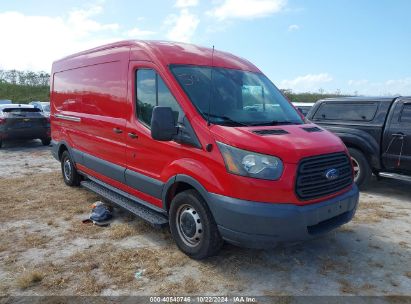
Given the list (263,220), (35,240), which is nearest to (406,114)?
(263,220)

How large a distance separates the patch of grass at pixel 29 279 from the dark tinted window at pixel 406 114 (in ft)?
21.5

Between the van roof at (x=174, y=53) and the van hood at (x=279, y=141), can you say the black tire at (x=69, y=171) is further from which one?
the van hood at (x=279, y=141)

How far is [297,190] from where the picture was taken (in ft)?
11.8

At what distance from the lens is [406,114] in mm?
6914

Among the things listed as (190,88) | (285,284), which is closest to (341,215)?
(285,284)

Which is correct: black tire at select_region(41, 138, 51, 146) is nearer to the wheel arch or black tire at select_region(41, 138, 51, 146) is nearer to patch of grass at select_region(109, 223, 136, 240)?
patch of grass at select_region(109, 223, 136, 240)

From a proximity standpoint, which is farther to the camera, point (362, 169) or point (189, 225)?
point (362, 169)

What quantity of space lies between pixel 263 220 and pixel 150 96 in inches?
85.5

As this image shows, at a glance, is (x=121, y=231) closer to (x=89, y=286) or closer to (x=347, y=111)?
(x=89, y=286)

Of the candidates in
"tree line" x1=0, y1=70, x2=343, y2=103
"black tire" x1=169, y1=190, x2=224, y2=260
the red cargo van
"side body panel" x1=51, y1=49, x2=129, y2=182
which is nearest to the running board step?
the red cargo van

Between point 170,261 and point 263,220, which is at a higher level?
point 263,220

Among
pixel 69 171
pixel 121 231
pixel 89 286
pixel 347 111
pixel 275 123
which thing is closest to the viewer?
pixel 89 286

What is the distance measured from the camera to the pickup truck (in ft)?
22.5

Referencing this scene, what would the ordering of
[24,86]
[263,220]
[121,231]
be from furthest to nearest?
[24,86], [121,231], [263,220]
